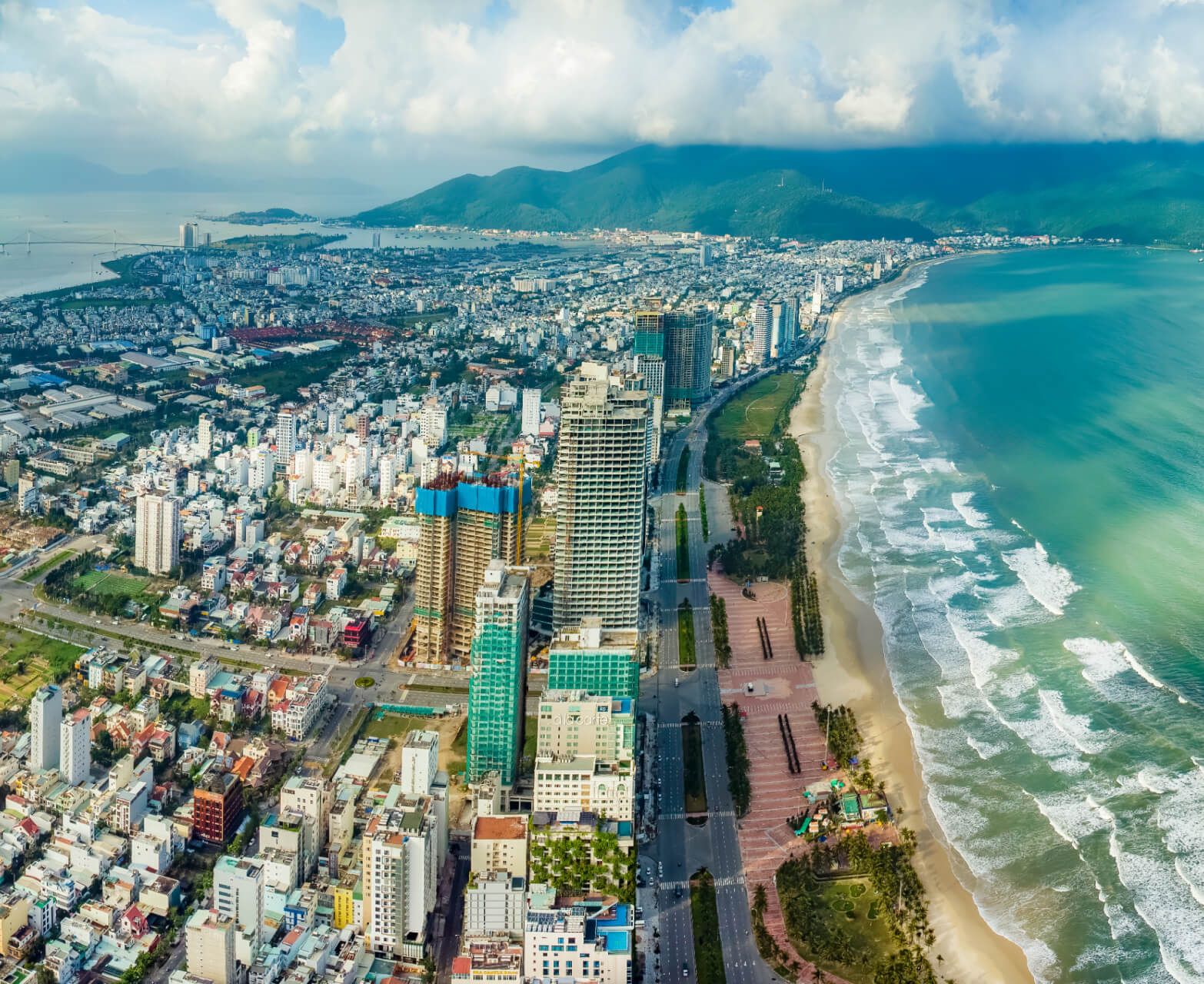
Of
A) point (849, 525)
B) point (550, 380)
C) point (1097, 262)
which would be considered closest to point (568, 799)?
point (849, 525)

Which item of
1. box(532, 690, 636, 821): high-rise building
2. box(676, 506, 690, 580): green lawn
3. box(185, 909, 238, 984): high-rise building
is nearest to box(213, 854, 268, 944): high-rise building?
box(185, 909, 238, 984): high-rise building

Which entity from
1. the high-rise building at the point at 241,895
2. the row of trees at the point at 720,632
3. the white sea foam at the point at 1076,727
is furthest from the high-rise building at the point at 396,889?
the white sea foam at the point at 1076,727

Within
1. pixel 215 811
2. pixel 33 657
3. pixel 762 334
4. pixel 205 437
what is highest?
pixel 762 334

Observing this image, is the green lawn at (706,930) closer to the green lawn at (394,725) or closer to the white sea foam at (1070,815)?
the white sea foam at (1070,815)

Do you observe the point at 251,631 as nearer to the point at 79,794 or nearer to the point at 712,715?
the point at 79,794

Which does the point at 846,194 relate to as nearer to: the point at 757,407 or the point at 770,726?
the point at 757,407

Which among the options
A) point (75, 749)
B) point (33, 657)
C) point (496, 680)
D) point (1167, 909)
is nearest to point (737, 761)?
point (496, 680)
